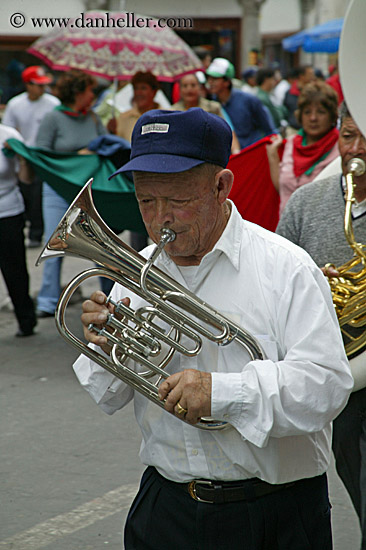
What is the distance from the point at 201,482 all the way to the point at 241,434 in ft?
0.61

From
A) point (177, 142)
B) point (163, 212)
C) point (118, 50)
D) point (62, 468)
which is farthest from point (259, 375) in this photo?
point (118, 50)

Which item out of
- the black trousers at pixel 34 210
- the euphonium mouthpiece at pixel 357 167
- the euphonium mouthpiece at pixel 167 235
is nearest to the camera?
the euphonium mouthpiece at pixel 167 235

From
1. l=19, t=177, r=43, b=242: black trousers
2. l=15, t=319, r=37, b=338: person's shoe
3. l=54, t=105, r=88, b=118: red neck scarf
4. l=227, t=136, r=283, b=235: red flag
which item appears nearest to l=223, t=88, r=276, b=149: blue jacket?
l=54, t=105, r=88, b=118: red neck scarf

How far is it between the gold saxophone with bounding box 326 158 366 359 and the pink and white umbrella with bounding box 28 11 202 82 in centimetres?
577

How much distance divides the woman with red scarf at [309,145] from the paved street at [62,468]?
1679 mm

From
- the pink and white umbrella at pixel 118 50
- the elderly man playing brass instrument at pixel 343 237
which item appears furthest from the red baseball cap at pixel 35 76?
the elderly man playing brass instrument at pixel 343 237

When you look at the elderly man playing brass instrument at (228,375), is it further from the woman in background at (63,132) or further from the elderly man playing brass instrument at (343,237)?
the woman in background at (63,132)

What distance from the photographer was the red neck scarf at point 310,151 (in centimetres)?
526

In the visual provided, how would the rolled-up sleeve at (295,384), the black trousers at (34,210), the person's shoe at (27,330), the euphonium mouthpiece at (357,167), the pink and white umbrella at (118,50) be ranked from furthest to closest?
the black trousers at (34,210)
the pink and white umbrella at (118,50)
the person's shoe at (27,330)
the euphonium mouthpiece at (357,167)
the rolled-up sleeve at (295,384)

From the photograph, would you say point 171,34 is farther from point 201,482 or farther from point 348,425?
point 201,482

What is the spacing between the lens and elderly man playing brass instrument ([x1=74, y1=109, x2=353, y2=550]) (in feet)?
Answer: 6.49

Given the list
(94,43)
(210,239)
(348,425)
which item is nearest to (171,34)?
(94,43)

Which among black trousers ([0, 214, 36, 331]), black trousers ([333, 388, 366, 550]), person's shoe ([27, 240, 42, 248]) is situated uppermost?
black trousers ([333, 388, 366, 550])

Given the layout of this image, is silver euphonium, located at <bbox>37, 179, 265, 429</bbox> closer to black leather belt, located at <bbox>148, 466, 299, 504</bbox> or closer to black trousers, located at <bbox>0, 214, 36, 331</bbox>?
black leather belt, located at <bbox>148, 466, 299, 504</bbox>
